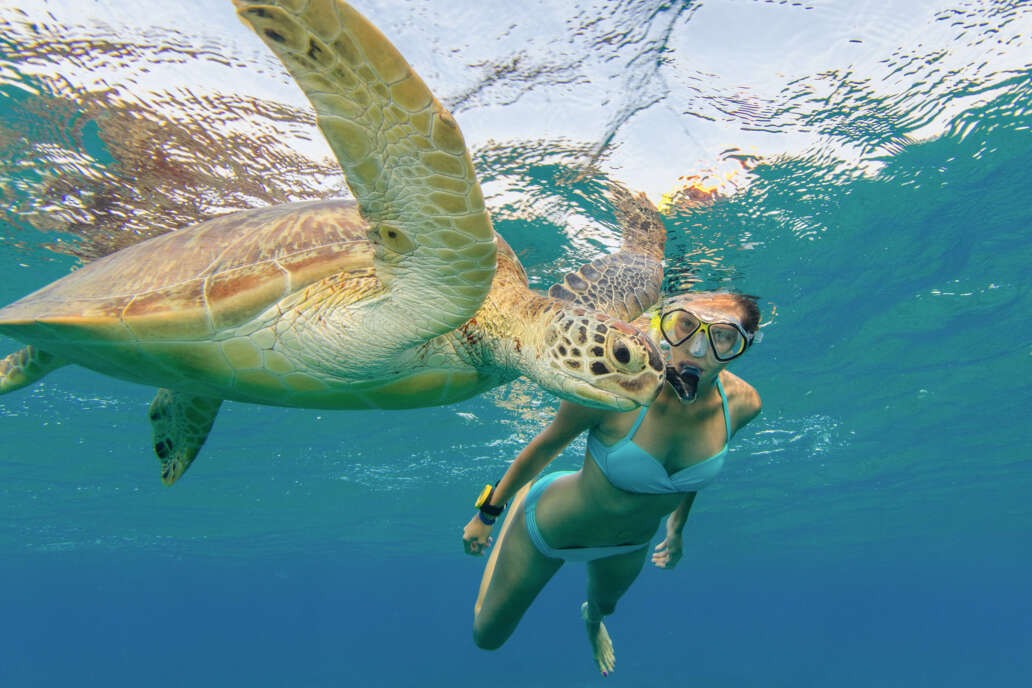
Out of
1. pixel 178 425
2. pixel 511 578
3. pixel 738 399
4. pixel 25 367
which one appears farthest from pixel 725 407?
pixel 25 367

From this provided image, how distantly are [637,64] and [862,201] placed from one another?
12.6 feet

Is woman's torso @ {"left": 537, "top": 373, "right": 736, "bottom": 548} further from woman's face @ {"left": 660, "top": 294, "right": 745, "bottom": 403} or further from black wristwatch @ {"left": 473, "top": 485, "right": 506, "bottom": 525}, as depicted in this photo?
black wristwatch @ {"left": 473, "top": 485, "right": 506, "bottom": 525}

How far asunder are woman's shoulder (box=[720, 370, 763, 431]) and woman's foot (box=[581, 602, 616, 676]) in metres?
2.31

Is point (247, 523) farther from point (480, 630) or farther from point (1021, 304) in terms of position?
point (1021, 304)

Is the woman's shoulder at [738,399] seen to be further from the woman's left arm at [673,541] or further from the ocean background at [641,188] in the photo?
the ocean background at [641,188]

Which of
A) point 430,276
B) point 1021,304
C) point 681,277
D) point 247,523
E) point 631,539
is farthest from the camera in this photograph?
point 247,523

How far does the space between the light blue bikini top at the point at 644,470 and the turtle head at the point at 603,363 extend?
1.00m

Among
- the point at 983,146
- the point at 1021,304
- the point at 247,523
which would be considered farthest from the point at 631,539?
the point at 247,523

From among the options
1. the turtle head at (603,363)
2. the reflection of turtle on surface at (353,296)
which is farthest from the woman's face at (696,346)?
the turtle head at (603,363)

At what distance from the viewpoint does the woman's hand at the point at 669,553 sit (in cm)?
423

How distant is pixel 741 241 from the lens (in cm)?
679

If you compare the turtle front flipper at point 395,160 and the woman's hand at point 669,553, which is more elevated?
the turtle front flipper at point 395,160

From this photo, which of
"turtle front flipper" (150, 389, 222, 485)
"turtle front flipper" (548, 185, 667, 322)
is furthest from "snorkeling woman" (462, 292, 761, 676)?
"turtle front flipper" (150, 389, 222, 485)

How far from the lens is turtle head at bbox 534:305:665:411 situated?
2096 millimetres
